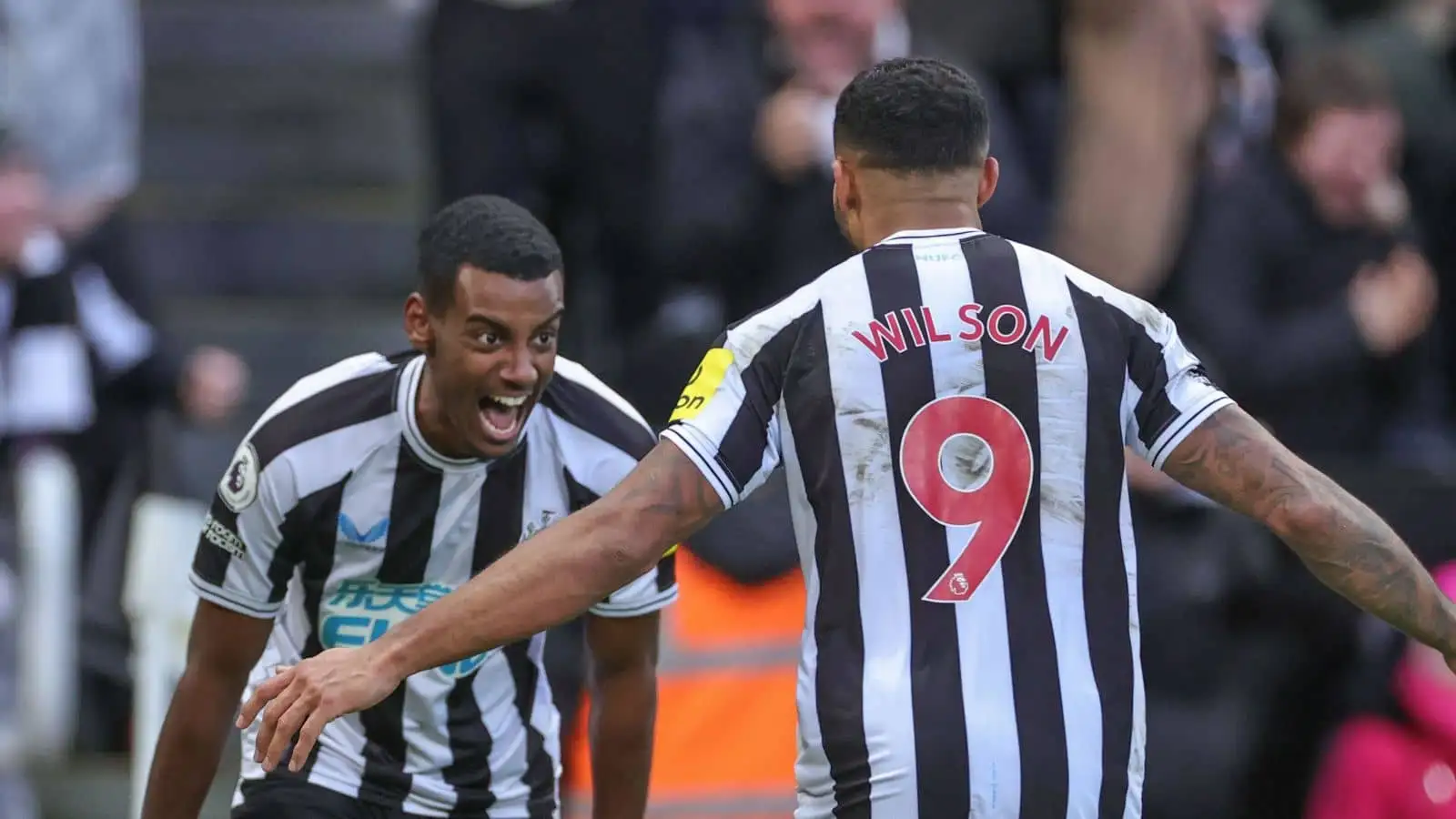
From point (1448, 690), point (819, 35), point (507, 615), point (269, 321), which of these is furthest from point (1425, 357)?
point (507, 615)

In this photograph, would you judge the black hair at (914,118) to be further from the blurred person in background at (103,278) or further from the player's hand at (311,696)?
the blurred person in background at (103,278)

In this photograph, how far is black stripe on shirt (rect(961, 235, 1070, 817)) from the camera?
383 centimetres

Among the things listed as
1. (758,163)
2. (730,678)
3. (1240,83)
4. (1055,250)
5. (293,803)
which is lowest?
(293,803)

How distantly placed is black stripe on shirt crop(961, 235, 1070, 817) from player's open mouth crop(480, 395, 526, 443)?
1065mm

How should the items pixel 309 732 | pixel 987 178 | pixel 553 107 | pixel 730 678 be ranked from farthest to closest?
pixel 553 107
pixel 730 678
pixel 987 178
pixel 309 732

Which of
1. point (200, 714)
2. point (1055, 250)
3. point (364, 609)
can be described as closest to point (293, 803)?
point (200, 714)

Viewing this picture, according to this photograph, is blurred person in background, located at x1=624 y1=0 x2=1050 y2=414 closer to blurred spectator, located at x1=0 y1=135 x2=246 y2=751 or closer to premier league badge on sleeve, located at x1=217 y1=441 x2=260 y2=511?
blurred spectator, located at x1=0 y1=135 x2=246 y2=751

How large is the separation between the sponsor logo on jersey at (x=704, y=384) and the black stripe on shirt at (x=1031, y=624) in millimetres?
439

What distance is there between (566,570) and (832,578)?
18.3 inches

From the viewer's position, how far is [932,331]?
384cm

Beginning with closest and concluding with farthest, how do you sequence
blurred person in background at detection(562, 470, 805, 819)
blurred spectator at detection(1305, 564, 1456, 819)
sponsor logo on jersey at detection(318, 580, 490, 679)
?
1. sponsor logo on jersey at detection(318, 580, 490, 679)
2. blurred spectator at detection(1305, 564, 1456, 819)
3. blurred person in background at detection(562, 470, 805, 819)

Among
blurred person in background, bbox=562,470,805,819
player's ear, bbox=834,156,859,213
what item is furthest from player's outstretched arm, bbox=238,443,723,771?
blurred person in background, bbox=562,470,805,819

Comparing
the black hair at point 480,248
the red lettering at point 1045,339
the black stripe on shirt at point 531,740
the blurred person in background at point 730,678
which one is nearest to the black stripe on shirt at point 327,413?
the black hair at point 480,248

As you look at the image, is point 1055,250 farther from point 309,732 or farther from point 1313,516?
point 309,732
